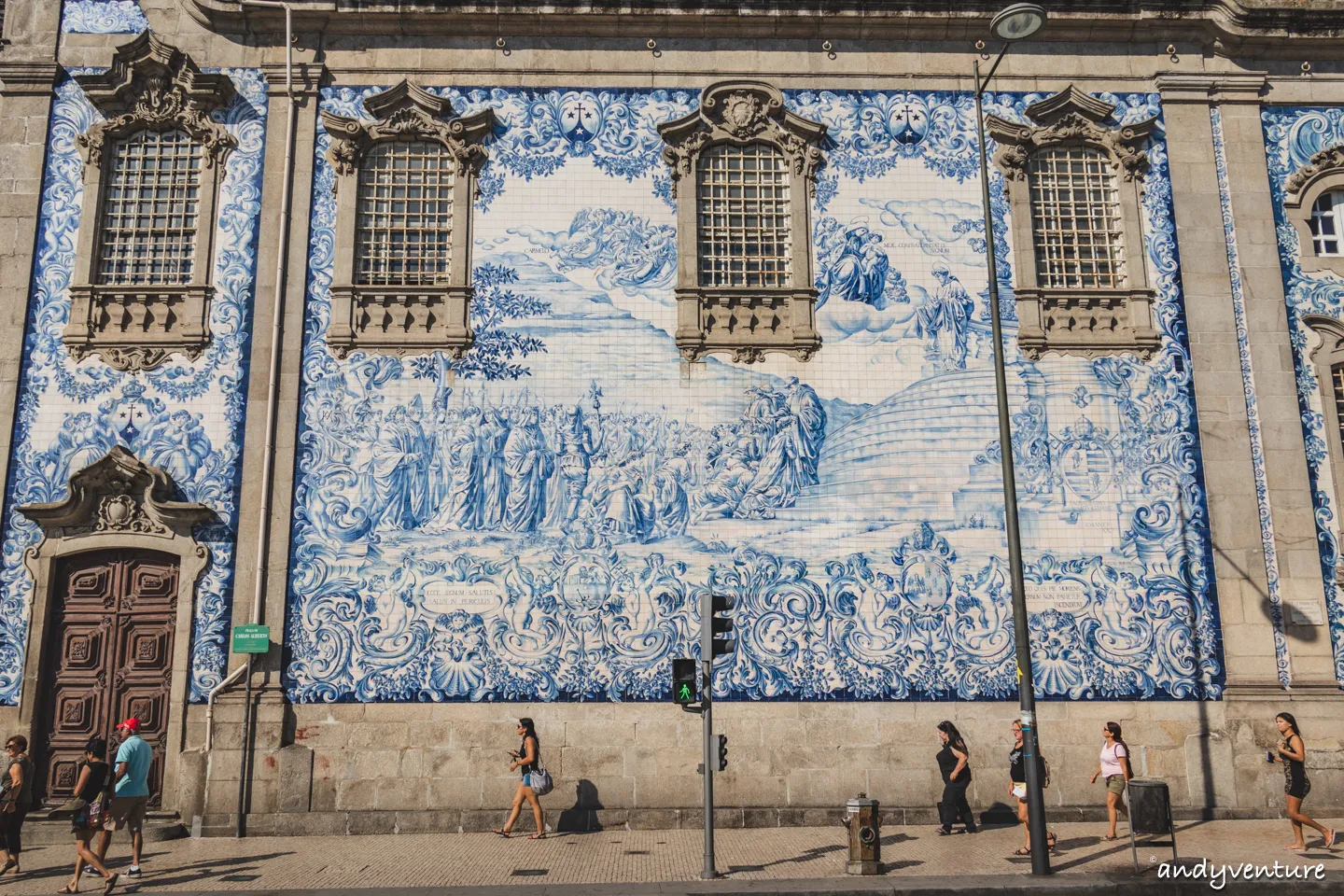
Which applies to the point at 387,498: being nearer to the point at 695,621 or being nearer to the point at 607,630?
the point at 607,630

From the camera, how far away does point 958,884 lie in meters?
10.3

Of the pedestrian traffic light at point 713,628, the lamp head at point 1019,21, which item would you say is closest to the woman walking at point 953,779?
the pedestrian traffic light at point 713,628

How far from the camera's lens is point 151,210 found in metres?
15.1

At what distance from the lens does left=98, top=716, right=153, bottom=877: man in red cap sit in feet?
36.1

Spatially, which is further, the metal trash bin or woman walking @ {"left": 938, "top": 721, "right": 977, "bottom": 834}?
woman walking @ {"left": 938, "top": 721, "right": 977, "bottom": 834}

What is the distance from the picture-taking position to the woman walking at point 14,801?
11.0 metres

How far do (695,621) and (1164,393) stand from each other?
7154 millimetres

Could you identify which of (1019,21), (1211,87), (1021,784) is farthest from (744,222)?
(1021,784)

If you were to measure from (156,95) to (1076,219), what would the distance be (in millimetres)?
13146

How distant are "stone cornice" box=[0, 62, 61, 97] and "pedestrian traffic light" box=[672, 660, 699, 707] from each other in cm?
1209

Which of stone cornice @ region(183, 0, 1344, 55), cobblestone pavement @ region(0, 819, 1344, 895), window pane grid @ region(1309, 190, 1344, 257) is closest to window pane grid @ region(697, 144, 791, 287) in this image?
stone cornice @ region(183, 0, 1344, 55)

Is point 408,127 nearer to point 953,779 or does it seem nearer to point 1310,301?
point 953,779

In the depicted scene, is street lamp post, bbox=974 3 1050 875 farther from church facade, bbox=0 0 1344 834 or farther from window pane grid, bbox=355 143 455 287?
window pane grid, bbox=355 143 455 287

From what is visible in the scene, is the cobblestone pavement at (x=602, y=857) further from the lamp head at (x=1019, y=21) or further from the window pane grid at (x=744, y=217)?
the lamp head at (x=1019, y=21)
